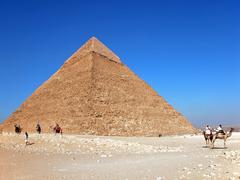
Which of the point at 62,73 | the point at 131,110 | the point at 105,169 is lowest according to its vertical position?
the point at 105,169

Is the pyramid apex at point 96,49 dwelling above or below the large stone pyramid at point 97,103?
above

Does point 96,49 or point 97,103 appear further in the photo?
point 96,49

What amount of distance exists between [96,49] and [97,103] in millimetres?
13418

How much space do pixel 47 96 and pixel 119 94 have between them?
33.8 ft

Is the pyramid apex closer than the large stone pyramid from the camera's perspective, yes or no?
No

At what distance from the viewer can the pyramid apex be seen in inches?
2231

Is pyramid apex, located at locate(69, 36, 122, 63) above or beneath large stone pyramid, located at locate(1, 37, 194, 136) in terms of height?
above

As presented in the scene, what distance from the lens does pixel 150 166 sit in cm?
1179

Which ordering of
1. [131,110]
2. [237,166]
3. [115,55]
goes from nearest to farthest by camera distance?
[237,166] < [131,110] < [115,55]

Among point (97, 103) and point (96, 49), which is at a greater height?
point (96, 49)

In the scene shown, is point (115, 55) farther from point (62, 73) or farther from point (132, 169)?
point (132, 169)

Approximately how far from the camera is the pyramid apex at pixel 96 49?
5666 centimetres

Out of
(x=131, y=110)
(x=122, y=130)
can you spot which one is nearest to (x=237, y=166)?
(x=122, y=130)

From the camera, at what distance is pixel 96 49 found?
186 ft
